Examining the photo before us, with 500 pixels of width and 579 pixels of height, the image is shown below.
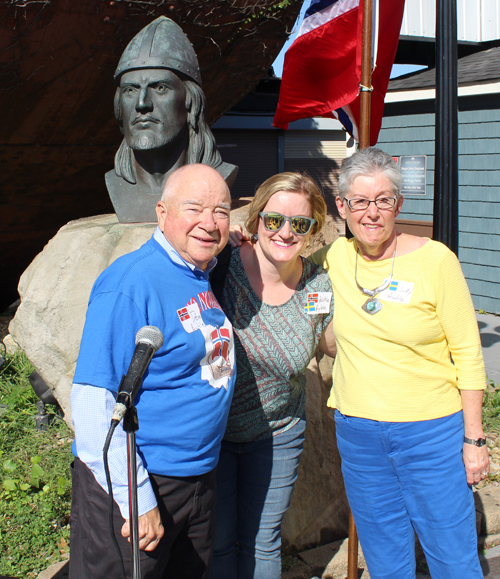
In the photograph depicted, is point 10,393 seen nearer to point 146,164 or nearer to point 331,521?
point 146,164

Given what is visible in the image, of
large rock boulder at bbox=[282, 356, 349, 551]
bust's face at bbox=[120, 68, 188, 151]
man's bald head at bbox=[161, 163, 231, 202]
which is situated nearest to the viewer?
man's bald head at bbox=[161, 163, 231, 202]

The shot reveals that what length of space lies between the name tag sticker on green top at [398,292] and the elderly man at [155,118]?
192cm

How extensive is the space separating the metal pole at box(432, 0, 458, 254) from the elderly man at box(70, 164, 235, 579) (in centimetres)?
192

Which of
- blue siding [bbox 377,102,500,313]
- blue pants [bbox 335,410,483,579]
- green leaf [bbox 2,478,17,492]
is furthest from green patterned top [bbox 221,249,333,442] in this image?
blue siding [bbox 377,102,500,313]

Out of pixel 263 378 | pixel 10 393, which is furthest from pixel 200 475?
pixel 10 393

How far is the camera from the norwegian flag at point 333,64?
3.21 metres

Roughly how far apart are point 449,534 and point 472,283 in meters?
6.77

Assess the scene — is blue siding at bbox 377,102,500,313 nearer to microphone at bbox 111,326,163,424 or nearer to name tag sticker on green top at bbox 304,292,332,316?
name tag sticker on green top at bbox 304,292,332,316

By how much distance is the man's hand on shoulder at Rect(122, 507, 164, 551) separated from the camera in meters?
1.52

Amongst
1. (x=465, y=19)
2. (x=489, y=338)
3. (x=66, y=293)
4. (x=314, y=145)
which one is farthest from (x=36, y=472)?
(x=314, y=145)

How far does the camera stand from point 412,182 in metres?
8.50

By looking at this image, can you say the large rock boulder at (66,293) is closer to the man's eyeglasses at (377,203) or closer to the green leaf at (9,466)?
the green leaf at (9,466)

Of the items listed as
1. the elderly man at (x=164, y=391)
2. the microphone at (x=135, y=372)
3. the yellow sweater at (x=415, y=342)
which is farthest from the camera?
the yellow sweater at (x=415, y=342)

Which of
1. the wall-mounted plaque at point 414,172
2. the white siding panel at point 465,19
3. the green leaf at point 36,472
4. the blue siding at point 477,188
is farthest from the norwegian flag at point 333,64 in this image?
the white siding panel at point 465,19
